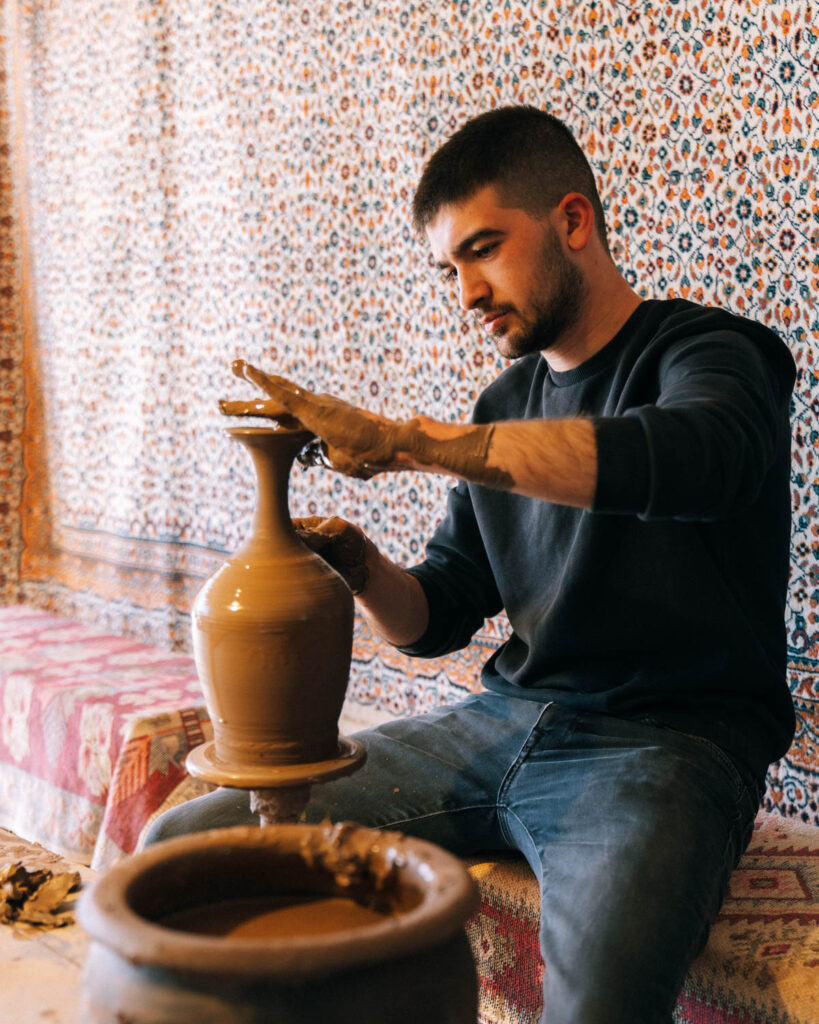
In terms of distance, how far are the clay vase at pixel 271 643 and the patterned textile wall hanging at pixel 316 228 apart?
113 cm

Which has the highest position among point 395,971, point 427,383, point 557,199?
point 557,199

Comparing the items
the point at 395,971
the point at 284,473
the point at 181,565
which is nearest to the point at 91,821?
the point at 181,565

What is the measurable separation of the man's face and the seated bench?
0.91m

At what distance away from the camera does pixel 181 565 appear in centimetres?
384

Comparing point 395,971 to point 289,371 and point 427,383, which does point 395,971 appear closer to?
point 427,383

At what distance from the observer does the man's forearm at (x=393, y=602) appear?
6.24 feet

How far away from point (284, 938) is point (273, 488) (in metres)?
0.69

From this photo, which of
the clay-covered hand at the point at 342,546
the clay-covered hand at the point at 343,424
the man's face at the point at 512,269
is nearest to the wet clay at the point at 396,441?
the clay-covered hand at the point at 343,424

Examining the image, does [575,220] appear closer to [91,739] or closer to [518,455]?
[518,455]

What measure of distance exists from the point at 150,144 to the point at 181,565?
1504 mm

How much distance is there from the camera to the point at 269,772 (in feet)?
4.50

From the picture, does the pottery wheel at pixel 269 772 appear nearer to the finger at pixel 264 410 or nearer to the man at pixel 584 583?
the man at pixel 584 583

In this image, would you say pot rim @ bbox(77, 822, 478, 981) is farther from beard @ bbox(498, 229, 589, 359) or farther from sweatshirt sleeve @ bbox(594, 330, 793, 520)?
beard @ bbox(498, 229, 589, 359)

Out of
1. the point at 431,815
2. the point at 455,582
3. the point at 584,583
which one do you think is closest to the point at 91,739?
the point at 455,582
